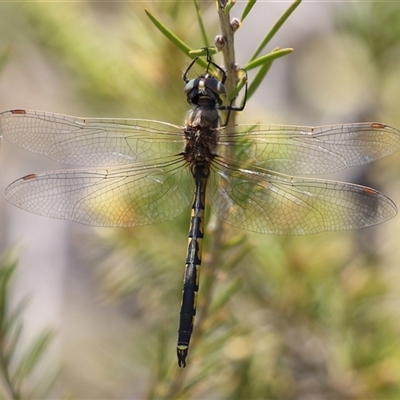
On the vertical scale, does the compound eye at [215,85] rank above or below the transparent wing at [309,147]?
above

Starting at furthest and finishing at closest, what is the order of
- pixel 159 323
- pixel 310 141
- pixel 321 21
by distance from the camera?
1. pixel 321 21
2. pixel 159 323
3. pixel 310 141

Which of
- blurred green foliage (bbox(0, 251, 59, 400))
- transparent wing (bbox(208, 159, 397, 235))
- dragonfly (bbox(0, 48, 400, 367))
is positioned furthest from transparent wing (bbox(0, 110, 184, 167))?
blurred green foliage (bbox(0, 251, 59, 400))

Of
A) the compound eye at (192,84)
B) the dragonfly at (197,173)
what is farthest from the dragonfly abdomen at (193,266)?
the compound eye at (192,84)

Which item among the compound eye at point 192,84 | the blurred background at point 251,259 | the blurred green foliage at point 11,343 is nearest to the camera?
the blurred green foliage at point 11,343

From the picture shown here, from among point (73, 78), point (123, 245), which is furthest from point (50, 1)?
point (123, 245)

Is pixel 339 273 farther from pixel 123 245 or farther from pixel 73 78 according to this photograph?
pixel 73 78

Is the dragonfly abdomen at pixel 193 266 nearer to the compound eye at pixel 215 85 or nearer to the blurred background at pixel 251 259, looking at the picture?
the blurred background at pixel 251 259

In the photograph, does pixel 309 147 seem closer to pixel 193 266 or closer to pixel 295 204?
pixel 295 204

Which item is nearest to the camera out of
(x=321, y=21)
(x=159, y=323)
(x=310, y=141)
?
(x=310, y=141)
